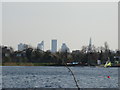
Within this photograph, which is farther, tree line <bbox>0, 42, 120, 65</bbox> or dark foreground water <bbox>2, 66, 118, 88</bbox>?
tree line <bbox>0, 42, 120, 65</bbox>

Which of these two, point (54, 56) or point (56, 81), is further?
point (54, 56)

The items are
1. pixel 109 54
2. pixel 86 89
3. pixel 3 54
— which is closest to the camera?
pixel 86 89

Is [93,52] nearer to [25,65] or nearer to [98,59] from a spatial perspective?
[98,59]

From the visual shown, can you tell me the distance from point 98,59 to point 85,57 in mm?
5254

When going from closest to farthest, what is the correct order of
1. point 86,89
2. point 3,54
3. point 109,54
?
point 86,89
point 3,54
point 109,54

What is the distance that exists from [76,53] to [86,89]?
321 ft

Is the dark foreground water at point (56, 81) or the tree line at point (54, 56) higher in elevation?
the tree line at point (54, 56)

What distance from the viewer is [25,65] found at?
140625 millimetres

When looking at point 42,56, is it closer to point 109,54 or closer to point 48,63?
point 48,63

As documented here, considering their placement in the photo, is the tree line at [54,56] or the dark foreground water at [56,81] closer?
the dark foreground water at [56,81]

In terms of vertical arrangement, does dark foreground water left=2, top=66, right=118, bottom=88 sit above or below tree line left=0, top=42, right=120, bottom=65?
below

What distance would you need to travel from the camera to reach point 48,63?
5482 inches

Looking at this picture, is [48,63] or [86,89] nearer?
[86,89]

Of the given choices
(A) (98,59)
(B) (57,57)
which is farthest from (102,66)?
(B) (57,57)
